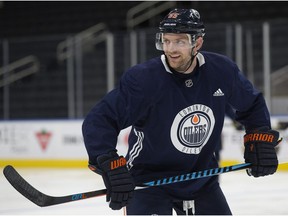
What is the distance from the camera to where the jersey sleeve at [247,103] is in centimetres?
275

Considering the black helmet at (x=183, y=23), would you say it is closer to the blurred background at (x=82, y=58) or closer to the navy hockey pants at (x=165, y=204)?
the navy hockey pants at (x=165, y=204)

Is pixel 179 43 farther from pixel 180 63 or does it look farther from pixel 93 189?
pixel 93 189

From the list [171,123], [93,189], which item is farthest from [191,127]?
[93,189]

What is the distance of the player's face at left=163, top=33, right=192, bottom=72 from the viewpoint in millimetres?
2572

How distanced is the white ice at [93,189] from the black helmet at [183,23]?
229 centimetres

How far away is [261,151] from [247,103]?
202mm

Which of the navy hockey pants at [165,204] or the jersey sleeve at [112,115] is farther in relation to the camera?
the navy hockey pants at [165,204]

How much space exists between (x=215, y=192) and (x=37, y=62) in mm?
8603

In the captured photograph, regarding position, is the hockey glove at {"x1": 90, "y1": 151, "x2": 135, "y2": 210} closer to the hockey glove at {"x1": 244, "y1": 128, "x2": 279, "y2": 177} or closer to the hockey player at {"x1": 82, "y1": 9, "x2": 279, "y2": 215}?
the hockey player at {"x1": 82, "y1": 9, "x2": 279, "y2": 215}

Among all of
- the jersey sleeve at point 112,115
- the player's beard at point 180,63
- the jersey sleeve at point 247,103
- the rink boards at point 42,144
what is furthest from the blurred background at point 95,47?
the jersey sleeve at point 112,115

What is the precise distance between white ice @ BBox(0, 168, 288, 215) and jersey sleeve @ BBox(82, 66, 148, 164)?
7.63 feet

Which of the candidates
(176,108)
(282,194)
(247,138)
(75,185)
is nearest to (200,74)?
(176,108)

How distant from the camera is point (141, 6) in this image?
1177 cm

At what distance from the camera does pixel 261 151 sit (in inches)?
109
